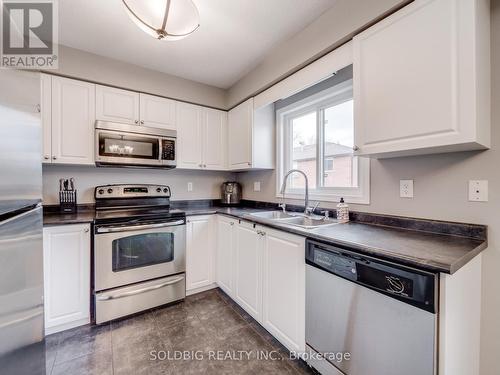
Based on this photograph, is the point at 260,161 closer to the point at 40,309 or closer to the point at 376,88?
the point at 376,88

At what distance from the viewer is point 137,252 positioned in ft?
6.73

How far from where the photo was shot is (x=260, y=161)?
2.53 metres

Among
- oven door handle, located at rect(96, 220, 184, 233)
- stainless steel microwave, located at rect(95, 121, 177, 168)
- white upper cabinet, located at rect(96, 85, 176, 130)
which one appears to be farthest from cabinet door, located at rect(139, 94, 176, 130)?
oven door handle, located at rect(96, 220, 184, 233)

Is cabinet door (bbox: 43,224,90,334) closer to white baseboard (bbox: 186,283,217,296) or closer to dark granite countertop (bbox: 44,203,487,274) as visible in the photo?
dark granite countertop (bbox: 44,203,487,274)

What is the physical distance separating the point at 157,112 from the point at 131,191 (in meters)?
0.93

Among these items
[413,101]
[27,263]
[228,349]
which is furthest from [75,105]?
[413,101]

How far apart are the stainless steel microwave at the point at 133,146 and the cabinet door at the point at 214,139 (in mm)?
431

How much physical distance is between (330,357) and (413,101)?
4.78ft

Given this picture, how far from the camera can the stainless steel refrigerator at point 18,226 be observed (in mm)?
547

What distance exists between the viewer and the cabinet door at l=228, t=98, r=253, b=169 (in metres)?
2.52

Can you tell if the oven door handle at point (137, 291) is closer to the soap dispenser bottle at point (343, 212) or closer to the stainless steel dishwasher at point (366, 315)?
the stainless steel dishwasher at point (366, 315)

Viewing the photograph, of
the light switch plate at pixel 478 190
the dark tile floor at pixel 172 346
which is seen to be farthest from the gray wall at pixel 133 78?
the light switch plate at pixel 478 190

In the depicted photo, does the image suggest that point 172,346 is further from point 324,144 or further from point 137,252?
point 324,144

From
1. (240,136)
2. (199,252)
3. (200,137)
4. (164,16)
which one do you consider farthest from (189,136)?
(164,16)
